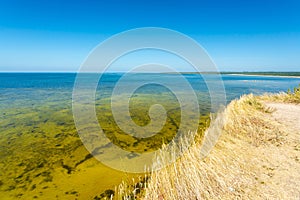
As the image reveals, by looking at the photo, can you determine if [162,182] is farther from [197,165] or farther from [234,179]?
[234,179]

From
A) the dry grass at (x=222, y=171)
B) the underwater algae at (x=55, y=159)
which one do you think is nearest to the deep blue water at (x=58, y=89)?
the underwater algae at (x=55, y=159)

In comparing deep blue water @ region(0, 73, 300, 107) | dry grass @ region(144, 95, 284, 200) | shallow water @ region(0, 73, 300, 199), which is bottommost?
shallow water @ region(0, 73, 300, 199)

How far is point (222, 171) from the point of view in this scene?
407 cm

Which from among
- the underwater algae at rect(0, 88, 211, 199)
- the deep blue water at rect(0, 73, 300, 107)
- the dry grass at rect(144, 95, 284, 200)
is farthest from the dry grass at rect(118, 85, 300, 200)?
the deep blue water at rect(0, 73, 300, 107)

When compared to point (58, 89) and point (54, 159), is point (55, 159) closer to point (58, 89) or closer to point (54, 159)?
point (54, 159)

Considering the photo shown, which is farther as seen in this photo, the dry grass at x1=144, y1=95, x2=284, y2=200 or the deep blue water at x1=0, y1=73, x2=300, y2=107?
the deep blue water at x1=0, y1=73, x2=300, y2=107

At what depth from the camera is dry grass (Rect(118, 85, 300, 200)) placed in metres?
3.42

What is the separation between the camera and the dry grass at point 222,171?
3.42 meters

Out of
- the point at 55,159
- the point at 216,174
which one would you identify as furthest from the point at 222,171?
the point at 55,159

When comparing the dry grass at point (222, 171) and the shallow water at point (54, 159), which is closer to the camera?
the dry grass at point (222, 171)

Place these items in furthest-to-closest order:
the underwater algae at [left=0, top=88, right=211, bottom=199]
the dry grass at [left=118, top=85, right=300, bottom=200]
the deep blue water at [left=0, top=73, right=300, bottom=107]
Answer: the deep blue water at [left=0, top=73, right=300, bottom=107]
the underwater algae at [left=0, top=88, right=211, bottom=199]
the dry grass at [left=118, top=85, right=300, bottom=200]

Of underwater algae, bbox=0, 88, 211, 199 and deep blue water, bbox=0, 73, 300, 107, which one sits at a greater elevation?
deep blue water, bbox=0, 73, 300, 107

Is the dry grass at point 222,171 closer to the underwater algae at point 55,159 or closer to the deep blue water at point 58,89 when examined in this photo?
the underwater algae at point 55,159

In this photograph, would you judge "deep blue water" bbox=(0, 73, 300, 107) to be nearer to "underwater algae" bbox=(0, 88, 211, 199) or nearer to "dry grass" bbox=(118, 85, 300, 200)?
"underwater algae" bbox=(0, 88, 211, 199)
